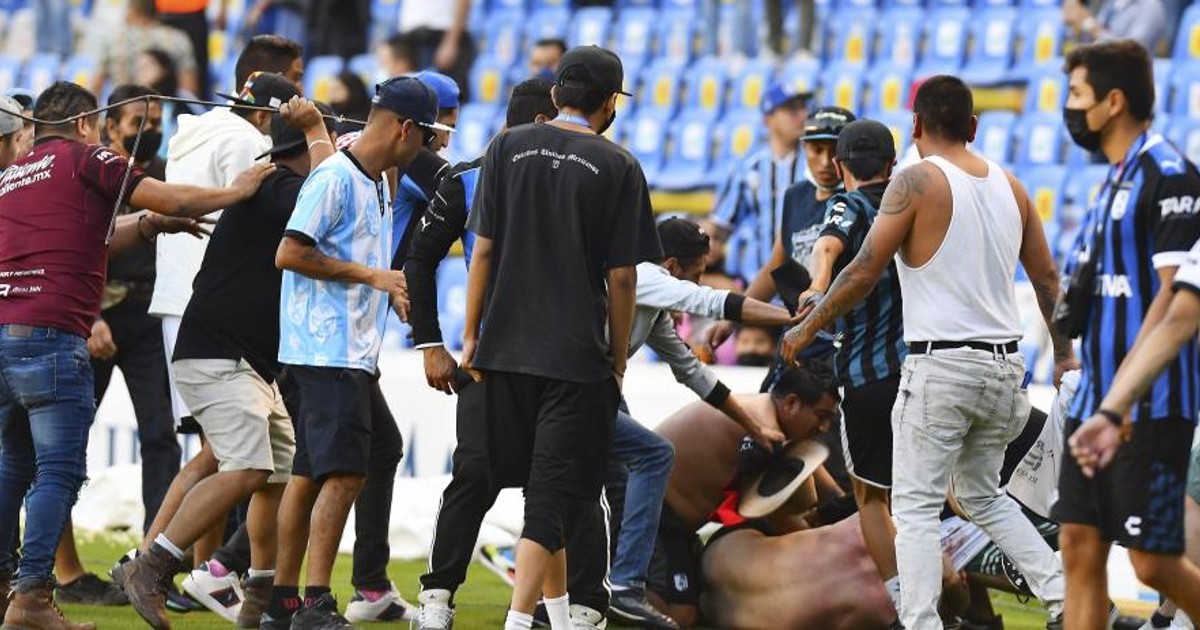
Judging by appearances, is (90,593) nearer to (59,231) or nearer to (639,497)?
(59,231)

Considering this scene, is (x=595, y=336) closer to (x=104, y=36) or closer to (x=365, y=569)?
(x=365, y=569)

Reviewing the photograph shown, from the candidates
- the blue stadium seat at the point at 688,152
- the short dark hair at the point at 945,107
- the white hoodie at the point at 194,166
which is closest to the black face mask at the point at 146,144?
the white hoodie at the point at 194,166

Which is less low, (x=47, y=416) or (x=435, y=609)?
(x=47, y=416)

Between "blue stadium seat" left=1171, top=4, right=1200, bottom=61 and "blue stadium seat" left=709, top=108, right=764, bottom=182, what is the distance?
3196 mm

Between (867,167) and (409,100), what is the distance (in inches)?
65.9

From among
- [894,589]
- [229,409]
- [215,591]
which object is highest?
[229,409]

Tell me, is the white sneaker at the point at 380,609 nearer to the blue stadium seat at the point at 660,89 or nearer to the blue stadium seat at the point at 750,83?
the blue stadium seat at the point at 750,83

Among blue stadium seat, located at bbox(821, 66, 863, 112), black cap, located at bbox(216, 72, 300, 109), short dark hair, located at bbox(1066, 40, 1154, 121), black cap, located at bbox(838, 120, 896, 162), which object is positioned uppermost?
short dark hair, located at bbox(1066, 40, 1154, 121)

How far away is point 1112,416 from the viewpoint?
189 inches

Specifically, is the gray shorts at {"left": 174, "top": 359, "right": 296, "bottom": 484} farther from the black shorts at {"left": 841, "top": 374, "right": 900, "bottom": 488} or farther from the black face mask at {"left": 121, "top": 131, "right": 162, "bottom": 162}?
the black shorts at {"left": 841, "top": 374, "right": 900, "bottom": 488}

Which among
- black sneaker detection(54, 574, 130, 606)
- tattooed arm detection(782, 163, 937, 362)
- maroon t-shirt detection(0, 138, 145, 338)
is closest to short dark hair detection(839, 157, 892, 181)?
tattooed arm detection(782, 163, 937, 362)

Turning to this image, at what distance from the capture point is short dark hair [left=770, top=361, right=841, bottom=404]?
25.0 ft

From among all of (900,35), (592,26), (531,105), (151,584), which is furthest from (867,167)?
(592,26)

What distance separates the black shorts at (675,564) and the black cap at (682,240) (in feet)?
3.45
